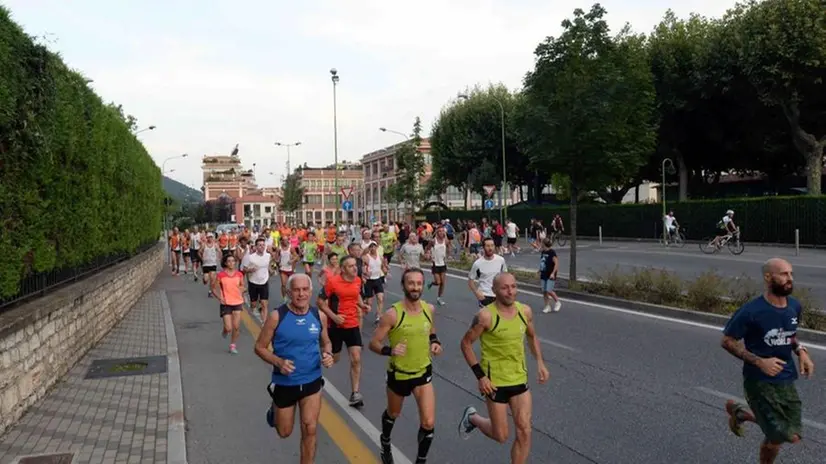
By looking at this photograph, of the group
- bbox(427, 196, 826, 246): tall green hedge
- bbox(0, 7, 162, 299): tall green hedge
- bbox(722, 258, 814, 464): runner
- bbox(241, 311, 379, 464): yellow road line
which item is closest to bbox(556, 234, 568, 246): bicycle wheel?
bbox(427, 196, 826, 246): tall green hedge

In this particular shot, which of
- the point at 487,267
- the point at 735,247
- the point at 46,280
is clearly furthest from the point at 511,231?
the point at 46,280

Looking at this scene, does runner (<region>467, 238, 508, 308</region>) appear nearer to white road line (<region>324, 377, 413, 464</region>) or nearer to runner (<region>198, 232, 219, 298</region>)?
white road line (<region>324, 377, 413, 464</region>)

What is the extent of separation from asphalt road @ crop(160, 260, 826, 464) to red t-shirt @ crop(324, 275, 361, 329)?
84 cm

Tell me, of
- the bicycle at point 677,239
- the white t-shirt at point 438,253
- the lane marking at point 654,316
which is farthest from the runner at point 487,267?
the bicycle at point 677,239

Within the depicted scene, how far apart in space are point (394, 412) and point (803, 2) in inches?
1247

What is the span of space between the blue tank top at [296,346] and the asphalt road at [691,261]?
12.4m

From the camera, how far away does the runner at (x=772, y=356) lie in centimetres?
458

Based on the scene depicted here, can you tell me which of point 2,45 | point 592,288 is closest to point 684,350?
point 592,288

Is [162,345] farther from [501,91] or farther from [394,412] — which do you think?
[501,91]

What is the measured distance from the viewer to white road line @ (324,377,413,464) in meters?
5.50

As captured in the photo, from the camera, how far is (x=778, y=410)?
4.57 meters

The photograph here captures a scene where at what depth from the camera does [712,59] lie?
115ft

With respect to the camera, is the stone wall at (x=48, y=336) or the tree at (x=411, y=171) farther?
the tree at (x=411, y=171)

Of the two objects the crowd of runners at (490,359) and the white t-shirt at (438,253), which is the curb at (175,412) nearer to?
the crowd of runners at (490,359)
